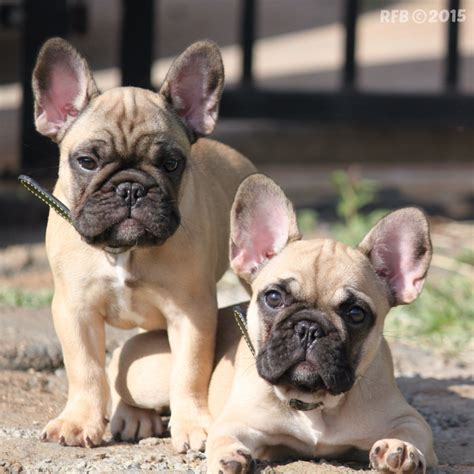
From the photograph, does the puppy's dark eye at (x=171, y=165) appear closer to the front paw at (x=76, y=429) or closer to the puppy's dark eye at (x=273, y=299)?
the puppy's dark eye at (x=273, y=299)

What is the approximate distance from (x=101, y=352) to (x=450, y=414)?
5.65ft

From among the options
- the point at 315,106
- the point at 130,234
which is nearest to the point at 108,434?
the point at 130,234

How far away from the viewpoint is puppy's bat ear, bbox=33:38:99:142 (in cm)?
553

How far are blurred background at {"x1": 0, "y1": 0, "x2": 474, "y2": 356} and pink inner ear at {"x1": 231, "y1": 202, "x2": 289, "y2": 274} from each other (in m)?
2.31

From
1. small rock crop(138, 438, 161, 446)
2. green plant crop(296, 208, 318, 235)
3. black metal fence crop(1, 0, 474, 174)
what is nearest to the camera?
small rock crop(138, 438, 161, 446)

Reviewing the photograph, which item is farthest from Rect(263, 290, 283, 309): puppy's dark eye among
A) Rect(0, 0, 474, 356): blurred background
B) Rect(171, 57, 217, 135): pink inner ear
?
→ Rect(0, 0, 474, 356): blurred background

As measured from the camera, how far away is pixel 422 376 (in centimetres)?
679

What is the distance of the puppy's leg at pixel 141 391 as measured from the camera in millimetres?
5578

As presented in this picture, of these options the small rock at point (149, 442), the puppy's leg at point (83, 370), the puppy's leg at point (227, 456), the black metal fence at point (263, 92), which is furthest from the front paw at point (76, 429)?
the black metal fence at point (263, 92)

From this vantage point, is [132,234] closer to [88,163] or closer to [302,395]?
[88,163]

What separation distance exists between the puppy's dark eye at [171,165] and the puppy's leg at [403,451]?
1412 mm

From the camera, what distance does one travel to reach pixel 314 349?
4.54m

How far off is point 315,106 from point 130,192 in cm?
613

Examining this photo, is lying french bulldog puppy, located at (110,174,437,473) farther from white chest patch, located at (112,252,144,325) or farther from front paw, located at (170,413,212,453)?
white chest patch, located at (112,252,144,325)
